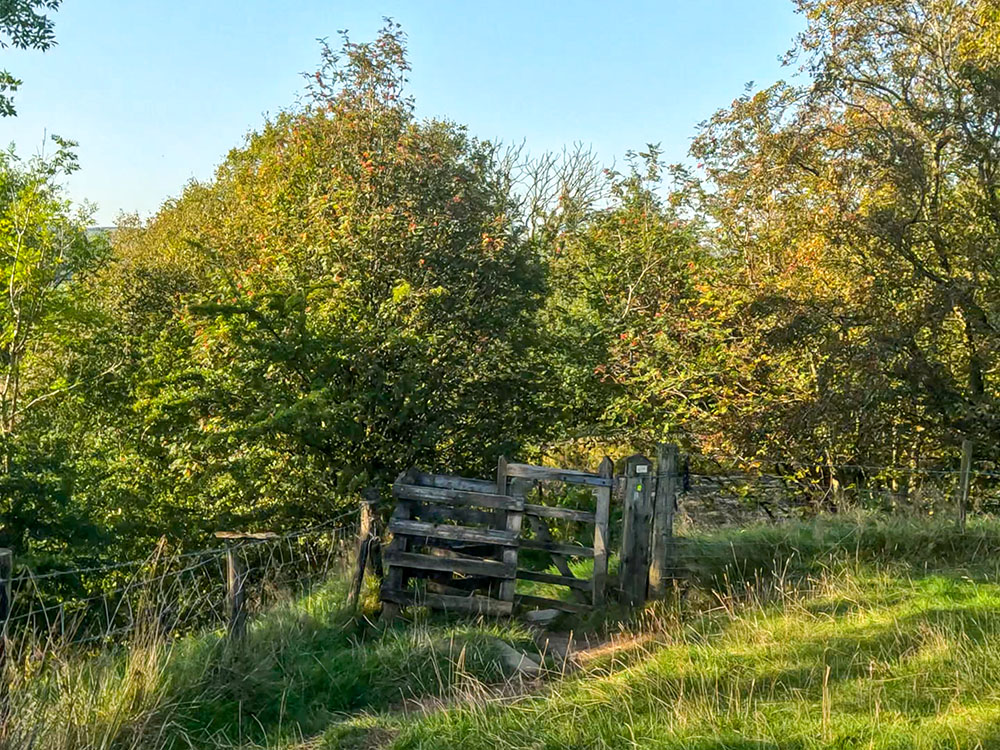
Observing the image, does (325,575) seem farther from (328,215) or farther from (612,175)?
(612,175)

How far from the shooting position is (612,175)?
58.6ft

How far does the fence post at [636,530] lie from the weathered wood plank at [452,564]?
3.77 ft

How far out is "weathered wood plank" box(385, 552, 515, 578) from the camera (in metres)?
7.93

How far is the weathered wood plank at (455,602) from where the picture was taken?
25.7 ft

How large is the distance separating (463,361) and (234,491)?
3.73 metres

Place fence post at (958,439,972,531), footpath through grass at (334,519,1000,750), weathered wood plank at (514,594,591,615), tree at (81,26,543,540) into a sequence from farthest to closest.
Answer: tree at (81,26,543,540) → fence post at (958,439,972,531) → weathered wood plank at (514,594,591,615) → footpath through grass at (334,519,1000,750)

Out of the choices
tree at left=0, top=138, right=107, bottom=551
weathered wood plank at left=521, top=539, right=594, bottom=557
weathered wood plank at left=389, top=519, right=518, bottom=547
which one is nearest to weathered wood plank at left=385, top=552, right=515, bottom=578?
weathered wood plank at left=389, top=519, right=518, bottom=547

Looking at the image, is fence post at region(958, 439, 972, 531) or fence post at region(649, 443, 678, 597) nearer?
fence post at region(649, 443, 678, 597)

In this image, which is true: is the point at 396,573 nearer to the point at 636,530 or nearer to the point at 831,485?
the point at 636,530

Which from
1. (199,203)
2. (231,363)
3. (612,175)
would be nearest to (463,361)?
(231,363)

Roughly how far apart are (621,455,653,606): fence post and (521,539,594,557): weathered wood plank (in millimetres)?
387

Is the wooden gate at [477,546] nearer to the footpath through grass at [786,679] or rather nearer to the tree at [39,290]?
the footpath through grass at [786,679]

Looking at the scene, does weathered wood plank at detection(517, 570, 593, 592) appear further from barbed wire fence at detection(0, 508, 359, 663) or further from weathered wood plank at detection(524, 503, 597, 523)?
barbed wire fence at detection(0, 508, 359, 663)

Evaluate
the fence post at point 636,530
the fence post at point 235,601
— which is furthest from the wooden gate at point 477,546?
the fence post at point 235,601
